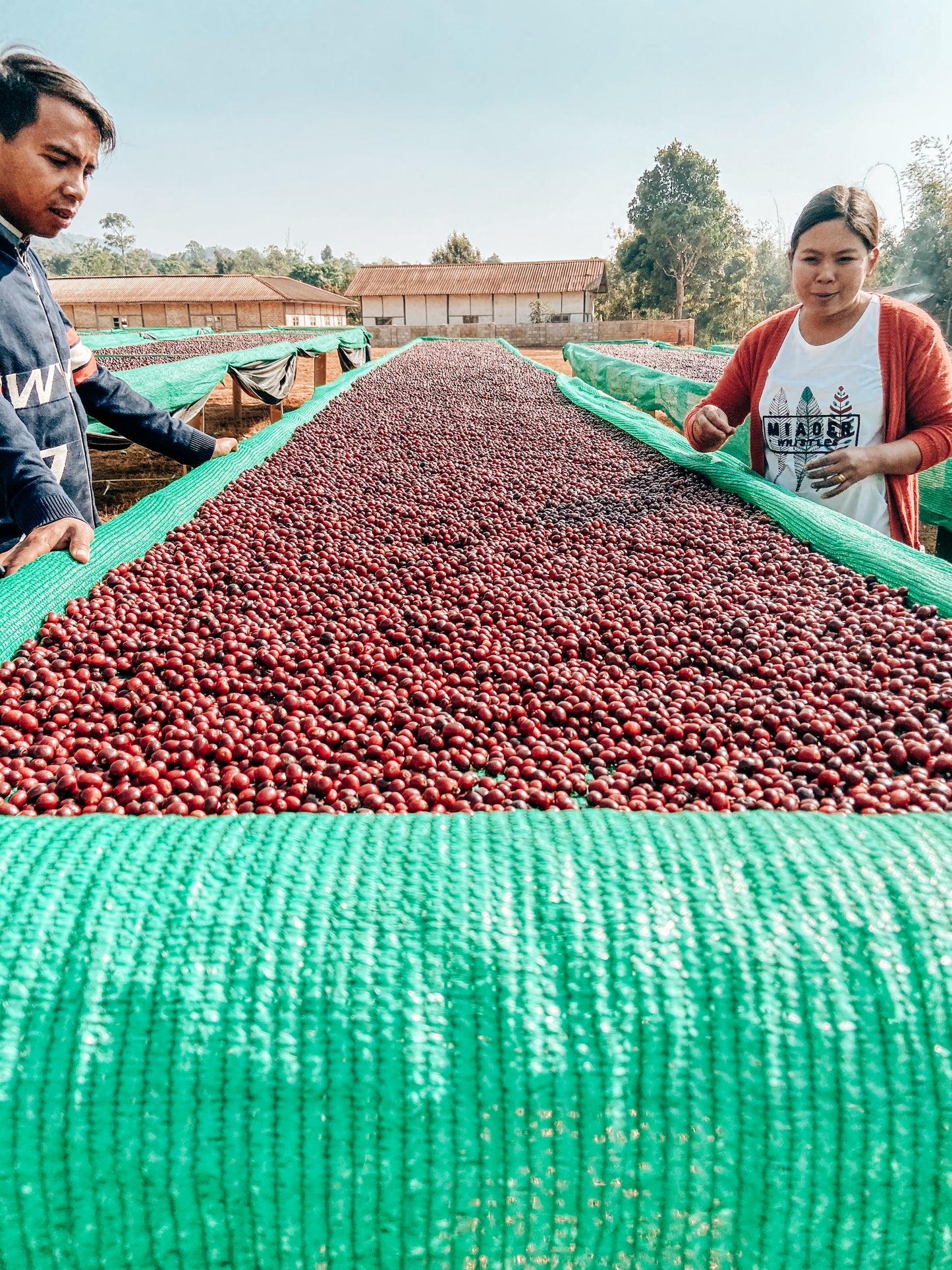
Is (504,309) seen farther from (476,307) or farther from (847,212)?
(847,212)

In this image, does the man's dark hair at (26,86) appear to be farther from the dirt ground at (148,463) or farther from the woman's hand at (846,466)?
the dirt ground at (148,463)

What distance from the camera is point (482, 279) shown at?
3594 cm

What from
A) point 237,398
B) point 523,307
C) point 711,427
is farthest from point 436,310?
point 711,427

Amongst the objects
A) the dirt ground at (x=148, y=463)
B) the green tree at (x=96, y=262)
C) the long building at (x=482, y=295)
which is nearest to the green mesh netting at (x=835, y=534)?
the dirt ground at (x=148, y=463)

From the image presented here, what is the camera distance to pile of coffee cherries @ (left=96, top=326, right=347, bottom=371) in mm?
11099

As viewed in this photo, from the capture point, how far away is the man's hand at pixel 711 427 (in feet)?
11.3

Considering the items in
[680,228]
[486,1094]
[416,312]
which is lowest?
[486,1094]

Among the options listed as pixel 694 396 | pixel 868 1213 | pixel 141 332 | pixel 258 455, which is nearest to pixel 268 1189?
pixel 868 1213

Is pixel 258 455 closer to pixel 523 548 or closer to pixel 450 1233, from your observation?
pixel 523 548

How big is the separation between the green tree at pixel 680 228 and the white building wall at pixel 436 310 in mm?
10741

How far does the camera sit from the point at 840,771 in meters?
1.44

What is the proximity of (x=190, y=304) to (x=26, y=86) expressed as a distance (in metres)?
40.0

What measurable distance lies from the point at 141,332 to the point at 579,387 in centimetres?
1447

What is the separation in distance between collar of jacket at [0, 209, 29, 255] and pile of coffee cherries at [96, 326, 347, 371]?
7029mm
